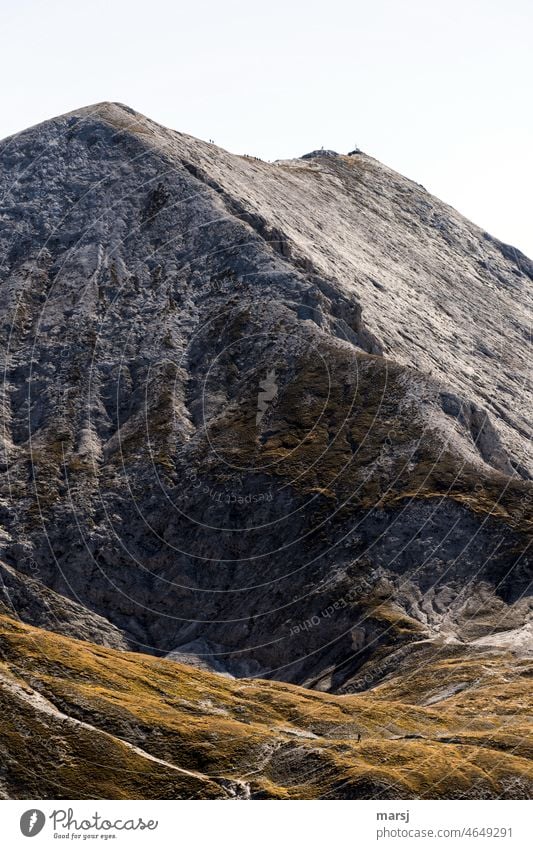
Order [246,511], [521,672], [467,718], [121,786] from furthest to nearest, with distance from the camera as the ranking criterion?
1. [246,511]
2. [521,672]
3. [467,718]
4. [121,786]

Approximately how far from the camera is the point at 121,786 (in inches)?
4668

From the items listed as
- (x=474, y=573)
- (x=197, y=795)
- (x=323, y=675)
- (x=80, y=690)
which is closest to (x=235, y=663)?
(x=323, y=675)

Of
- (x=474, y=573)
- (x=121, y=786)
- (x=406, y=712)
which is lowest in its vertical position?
(x=121, y=786)

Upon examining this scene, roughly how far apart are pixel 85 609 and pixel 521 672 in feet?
179

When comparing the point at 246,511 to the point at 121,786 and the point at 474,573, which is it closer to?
the point at 474,573
